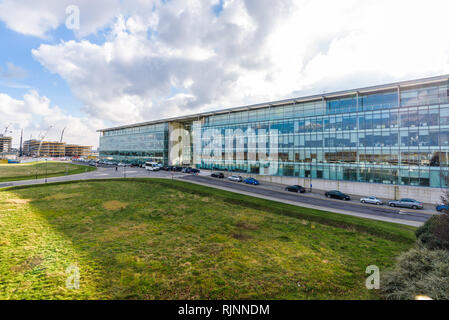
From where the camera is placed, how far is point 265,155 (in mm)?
54500

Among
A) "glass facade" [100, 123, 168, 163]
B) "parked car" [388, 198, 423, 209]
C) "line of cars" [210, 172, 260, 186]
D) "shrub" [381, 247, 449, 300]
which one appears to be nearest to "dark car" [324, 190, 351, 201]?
"parked car" [388, 198, 423, 209]

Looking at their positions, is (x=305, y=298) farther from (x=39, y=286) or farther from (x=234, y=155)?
(x=234, y=155)

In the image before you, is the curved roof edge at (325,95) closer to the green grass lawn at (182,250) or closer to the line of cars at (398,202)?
the line of cars at (398,202)

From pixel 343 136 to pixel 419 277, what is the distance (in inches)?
1619

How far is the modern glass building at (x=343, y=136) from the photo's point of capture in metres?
36.0

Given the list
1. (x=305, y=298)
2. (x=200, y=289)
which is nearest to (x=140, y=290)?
(x=200, y=289)

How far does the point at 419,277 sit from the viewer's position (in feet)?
30.1

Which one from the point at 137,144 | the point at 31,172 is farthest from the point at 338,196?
the point at 137,144

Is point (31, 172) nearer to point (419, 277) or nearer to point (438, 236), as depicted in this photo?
point (419, 277)

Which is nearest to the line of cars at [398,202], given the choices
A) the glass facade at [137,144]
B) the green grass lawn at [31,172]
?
the glass facade at [137,144]

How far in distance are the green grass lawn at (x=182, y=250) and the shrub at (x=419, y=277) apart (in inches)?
43.9

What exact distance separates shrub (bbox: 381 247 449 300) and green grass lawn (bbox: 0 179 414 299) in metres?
1.12
